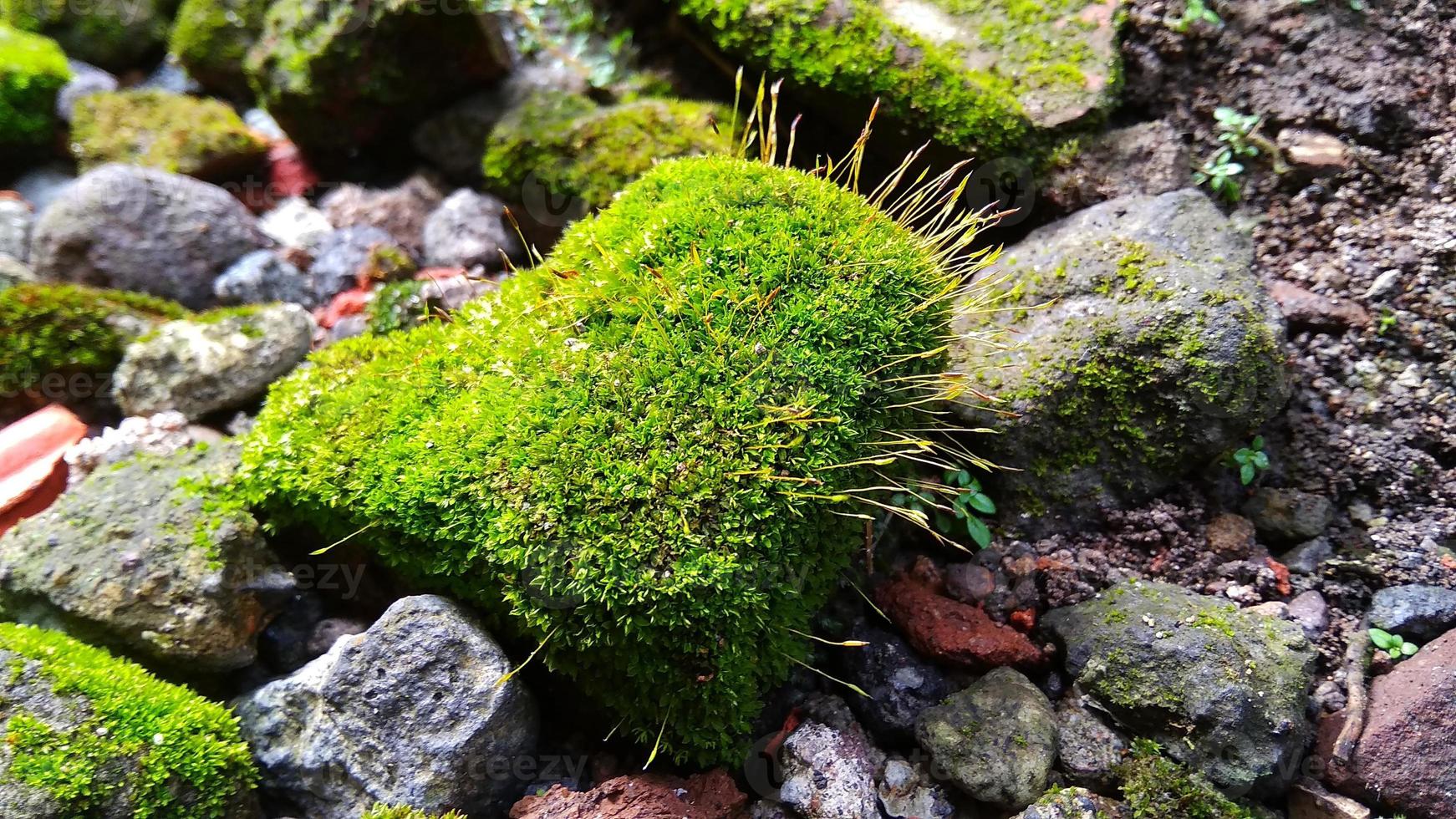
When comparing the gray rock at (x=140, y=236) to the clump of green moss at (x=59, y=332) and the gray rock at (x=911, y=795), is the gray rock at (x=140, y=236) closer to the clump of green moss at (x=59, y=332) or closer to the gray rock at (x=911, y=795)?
the clump of green moss at (x=59, y=332)

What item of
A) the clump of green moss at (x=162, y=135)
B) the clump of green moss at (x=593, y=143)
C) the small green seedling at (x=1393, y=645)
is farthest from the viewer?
the clump of green moss at (x=162, y=135)

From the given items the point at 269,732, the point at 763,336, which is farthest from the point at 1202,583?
the point at 269,732

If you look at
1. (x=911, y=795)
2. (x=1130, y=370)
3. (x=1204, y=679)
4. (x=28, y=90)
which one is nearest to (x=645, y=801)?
(x=911, y=795)

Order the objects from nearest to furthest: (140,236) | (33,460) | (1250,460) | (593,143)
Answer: (1250,460), (33,460), (593,143), (140,236)

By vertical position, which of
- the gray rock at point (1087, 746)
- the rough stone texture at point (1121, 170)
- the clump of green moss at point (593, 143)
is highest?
the rough stone texture at point (1121, 170)

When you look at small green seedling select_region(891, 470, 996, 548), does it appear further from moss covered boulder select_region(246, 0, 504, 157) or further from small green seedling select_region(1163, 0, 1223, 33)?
moss covered boulder select_region(246, 0, 504, 157)

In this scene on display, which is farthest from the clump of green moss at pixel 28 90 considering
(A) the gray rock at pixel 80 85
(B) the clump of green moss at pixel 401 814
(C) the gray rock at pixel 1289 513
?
(C) the gray rock at pixel 1289 513

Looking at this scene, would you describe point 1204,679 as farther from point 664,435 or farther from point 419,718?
point 419,718
